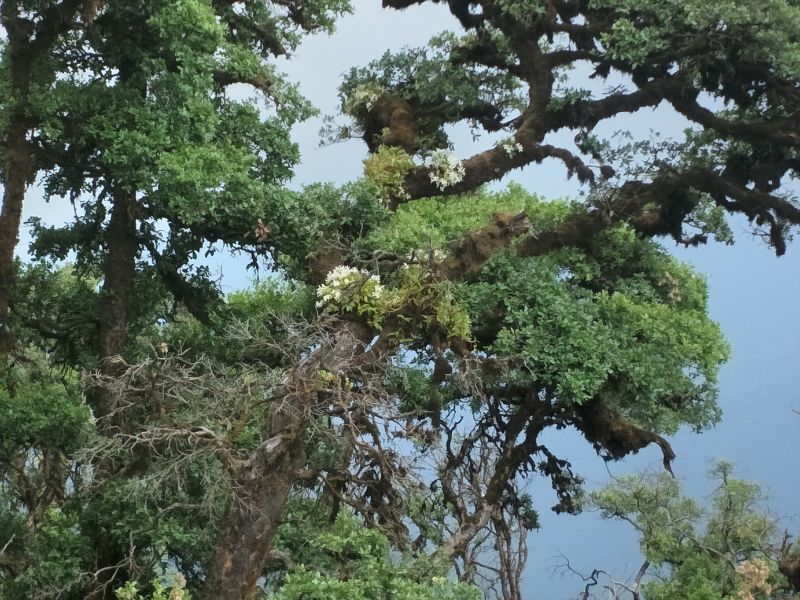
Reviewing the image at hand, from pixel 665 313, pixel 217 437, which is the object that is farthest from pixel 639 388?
pixel 217 437

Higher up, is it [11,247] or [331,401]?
[11,247]

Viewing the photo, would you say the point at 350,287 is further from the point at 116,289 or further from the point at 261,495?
the point at 116,289

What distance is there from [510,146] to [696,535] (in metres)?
4.70

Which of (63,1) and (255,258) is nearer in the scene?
(63,1)

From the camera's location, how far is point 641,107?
35.4 ft

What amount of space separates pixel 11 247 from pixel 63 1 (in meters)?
2.35

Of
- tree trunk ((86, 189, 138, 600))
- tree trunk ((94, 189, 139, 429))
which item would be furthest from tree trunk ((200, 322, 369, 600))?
tree trunk ((94, 189, 139, 429))

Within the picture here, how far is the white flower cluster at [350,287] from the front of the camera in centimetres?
825

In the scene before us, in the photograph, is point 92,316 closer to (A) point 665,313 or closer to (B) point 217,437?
(B) point 217,437

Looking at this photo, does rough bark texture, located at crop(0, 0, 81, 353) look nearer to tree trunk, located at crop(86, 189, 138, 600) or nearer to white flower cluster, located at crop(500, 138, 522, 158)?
tree trunk, located at crop(86, 189, 138, 600)

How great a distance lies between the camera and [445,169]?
10.1 metres

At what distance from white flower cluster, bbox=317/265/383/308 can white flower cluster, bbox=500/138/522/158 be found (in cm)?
272

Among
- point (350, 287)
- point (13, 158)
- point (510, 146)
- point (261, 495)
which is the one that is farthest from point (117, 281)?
point (510, 146)

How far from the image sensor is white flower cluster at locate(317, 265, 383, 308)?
8250 millimetres
